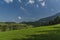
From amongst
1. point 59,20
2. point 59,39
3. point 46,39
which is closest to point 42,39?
point 46,39

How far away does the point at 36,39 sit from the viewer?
47625 millimetres

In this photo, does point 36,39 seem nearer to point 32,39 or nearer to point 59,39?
point 32,39

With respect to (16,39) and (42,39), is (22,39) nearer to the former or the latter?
(16,39)

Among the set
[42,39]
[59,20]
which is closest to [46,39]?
[42,39]

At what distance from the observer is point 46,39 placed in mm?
46625

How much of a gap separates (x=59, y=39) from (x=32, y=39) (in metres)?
6.69

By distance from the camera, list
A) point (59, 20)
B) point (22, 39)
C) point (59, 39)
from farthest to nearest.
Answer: point (59, 20) < point (22, 39) < point (59, 39)

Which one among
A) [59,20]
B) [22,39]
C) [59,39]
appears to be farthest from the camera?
[59,20]

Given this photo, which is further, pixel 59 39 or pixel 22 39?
pixel 22 39

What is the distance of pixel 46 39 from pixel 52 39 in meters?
1.44

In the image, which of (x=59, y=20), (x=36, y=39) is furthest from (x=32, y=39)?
(x=59, y=20)

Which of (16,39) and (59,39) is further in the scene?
(16,39)

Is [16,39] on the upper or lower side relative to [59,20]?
lower

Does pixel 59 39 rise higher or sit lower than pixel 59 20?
lower
